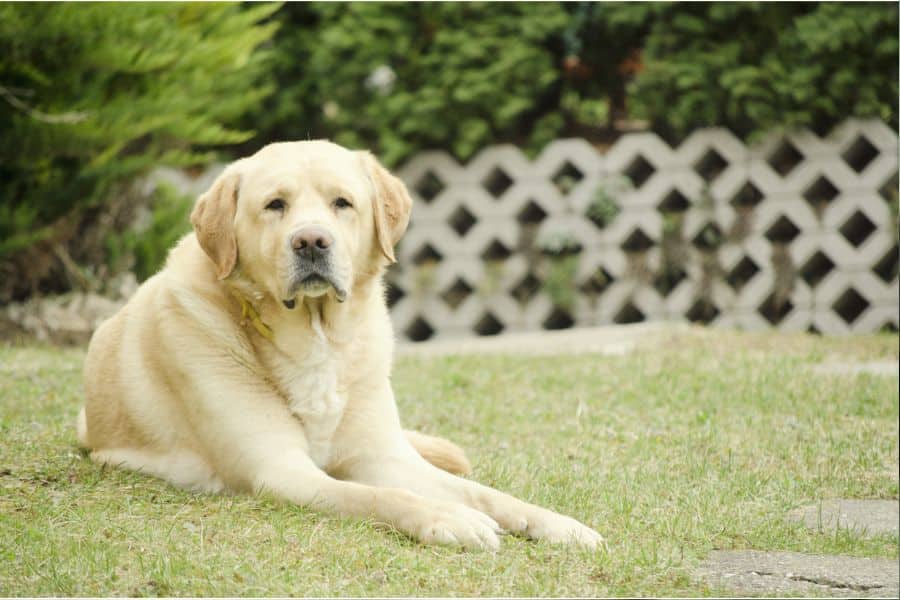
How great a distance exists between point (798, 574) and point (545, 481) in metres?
1.18

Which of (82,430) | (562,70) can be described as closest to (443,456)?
(82,430)

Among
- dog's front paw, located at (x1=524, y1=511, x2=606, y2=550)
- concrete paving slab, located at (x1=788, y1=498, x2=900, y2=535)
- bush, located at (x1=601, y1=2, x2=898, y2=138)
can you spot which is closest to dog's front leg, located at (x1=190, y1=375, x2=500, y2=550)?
dog's front paw, located at (x1=524, y1=511, x2=606, y2=550)

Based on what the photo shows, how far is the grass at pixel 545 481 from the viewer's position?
2.67 metres

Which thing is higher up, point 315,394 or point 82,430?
point 315,394

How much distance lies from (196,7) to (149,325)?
14.1 feet

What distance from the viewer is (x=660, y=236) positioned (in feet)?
25.9

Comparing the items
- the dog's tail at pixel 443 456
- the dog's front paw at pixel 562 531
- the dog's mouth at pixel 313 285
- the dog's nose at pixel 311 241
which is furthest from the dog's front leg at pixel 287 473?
the dog's tail at pixel 443 456

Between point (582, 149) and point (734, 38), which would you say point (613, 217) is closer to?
point (582, 149)

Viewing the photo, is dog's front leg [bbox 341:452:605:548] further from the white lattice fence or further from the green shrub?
the white lattice fence

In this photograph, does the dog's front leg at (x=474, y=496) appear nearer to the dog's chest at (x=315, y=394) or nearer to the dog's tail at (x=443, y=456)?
the dog's chest at (x=315, y=394)

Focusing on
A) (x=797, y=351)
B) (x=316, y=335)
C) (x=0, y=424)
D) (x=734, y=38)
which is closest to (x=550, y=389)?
(x=797, y=351)

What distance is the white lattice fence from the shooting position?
7.54 m

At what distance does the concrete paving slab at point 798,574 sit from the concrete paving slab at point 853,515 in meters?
0.36

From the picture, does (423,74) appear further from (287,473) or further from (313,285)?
(287,473)
